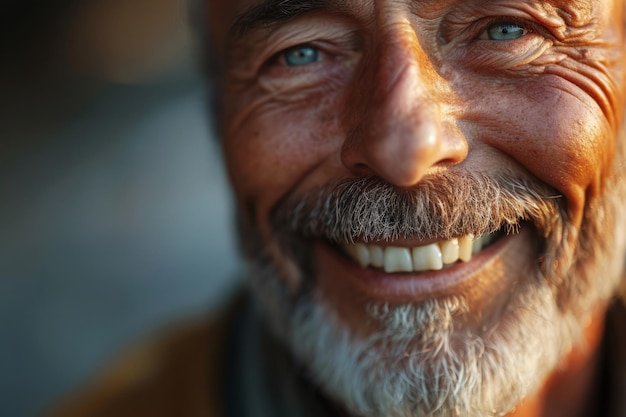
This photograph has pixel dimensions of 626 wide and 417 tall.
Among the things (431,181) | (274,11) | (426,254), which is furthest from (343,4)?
(426,254)

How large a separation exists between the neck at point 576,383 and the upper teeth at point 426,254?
1.62 ft

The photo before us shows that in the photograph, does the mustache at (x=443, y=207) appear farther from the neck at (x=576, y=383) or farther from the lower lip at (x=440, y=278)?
the neck at (x=576, y=383)

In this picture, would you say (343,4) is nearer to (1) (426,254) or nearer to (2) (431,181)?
(2) (431,181)

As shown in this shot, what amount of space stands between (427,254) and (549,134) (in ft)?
1.11

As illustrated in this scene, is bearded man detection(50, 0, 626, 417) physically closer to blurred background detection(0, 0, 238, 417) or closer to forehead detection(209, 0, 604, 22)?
forehead detection(209, 0, 604, 22)

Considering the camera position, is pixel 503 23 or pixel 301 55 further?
pixel 301 55

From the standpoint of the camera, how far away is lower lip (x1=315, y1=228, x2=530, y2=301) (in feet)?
4.66

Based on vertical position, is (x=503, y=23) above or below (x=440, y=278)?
above

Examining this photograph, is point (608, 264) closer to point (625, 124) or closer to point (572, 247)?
point (572, 247)

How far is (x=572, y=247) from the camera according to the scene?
1.47m

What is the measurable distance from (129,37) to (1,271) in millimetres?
1839

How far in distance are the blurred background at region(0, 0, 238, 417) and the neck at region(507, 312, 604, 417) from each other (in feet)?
5.03

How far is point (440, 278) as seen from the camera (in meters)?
1.43

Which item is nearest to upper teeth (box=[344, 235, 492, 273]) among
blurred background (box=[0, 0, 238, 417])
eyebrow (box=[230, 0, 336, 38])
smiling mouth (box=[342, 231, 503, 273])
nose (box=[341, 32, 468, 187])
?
smiling mouth (box=[342, 231, 503, 273])
